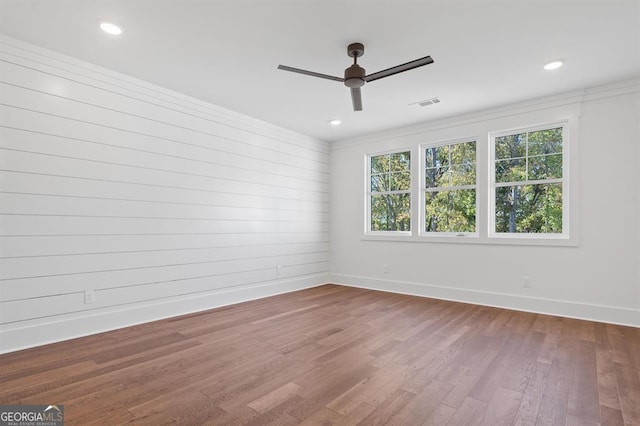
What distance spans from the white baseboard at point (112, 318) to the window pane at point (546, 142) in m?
4.41

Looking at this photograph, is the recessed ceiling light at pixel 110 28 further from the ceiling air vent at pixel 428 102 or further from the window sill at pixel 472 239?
the window sill at pixel 472 239

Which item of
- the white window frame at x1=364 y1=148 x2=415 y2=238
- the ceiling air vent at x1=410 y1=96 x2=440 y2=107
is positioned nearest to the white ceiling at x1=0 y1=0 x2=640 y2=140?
the ceiling air vent at x1=410 y1=96 x2=440 y2=107

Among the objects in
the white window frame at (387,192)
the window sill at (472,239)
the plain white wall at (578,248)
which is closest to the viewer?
the plain white wall at (578,248)

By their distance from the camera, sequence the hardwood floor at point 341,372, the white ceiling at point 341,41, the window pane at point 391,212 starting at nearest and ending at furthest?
the hardwood floor at point 341,372 → the white ceiling at point 341,41 → the window pane at point 391,212

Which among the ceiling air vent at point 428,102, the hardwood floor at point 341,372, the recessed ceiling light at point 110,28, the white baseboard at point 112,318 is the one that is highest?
the recessed ceiling light at point 110,28

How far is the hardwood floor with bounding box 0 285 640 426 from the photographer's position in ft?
6.50

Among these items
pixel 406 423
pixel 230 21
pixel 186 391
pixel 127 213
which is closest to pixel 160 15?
pixel 230 21

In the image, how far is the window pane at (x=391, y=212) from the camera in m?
5.65

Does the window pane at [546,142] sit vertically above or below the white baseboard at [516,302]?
above

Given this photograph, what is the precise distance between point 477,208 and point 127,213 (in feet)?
15.4

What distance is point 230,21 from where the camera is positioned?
8.69ft

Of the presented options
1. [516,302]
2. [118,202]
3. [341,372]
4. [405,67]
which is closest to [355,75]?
[405,67]

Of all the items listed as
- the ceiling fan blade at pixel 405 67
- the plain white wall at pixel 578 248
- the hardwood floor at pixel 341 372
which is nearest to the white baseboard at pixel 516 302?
the plain white wall at pixel 578 248

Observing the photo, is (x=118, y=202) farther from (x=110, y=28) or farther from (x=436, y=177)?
(x=436, y=177)
